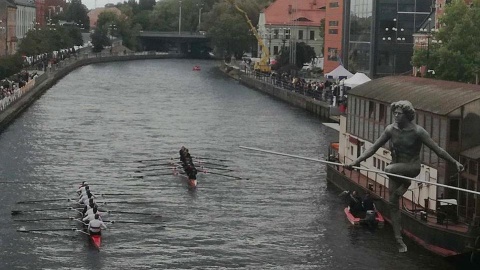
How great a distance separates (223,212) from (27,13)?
436 ft

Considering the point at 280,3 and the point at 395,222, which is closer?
the point at 395,222

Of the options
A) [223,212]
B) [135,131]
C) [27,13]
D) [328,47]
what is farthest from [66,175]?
[27,13]

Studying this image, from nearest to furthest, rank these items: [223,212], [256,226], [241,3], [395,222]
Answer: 1. [395,222]
2. [256,226]
3. [223,212]
4. [241,3]

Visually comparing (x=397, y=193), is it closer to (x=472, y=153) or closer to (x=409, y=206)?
(x=472, y=153)

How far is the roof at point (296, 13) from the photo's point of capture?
525 ft

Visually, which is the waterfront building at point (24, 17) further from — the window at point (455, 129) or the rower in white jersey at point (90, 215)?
the window at point (455, 129)

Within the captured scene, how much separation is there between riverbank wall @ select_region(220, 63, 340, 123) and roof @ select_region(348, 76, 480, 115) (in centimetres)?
4023

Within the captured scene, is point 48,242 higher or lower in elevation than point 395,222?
lower

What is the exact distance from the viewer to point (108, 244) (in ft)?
116

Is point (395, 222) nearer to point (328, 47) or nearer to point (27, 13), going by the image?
point (328, 47)

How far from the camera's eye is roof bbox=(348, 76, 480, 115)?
33.8 metres

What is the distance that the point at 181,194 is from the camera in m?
45.9

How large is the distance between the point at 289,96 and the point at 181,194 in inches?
2280

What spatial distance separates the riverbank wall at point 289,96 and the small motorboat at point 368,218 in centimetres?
4126
